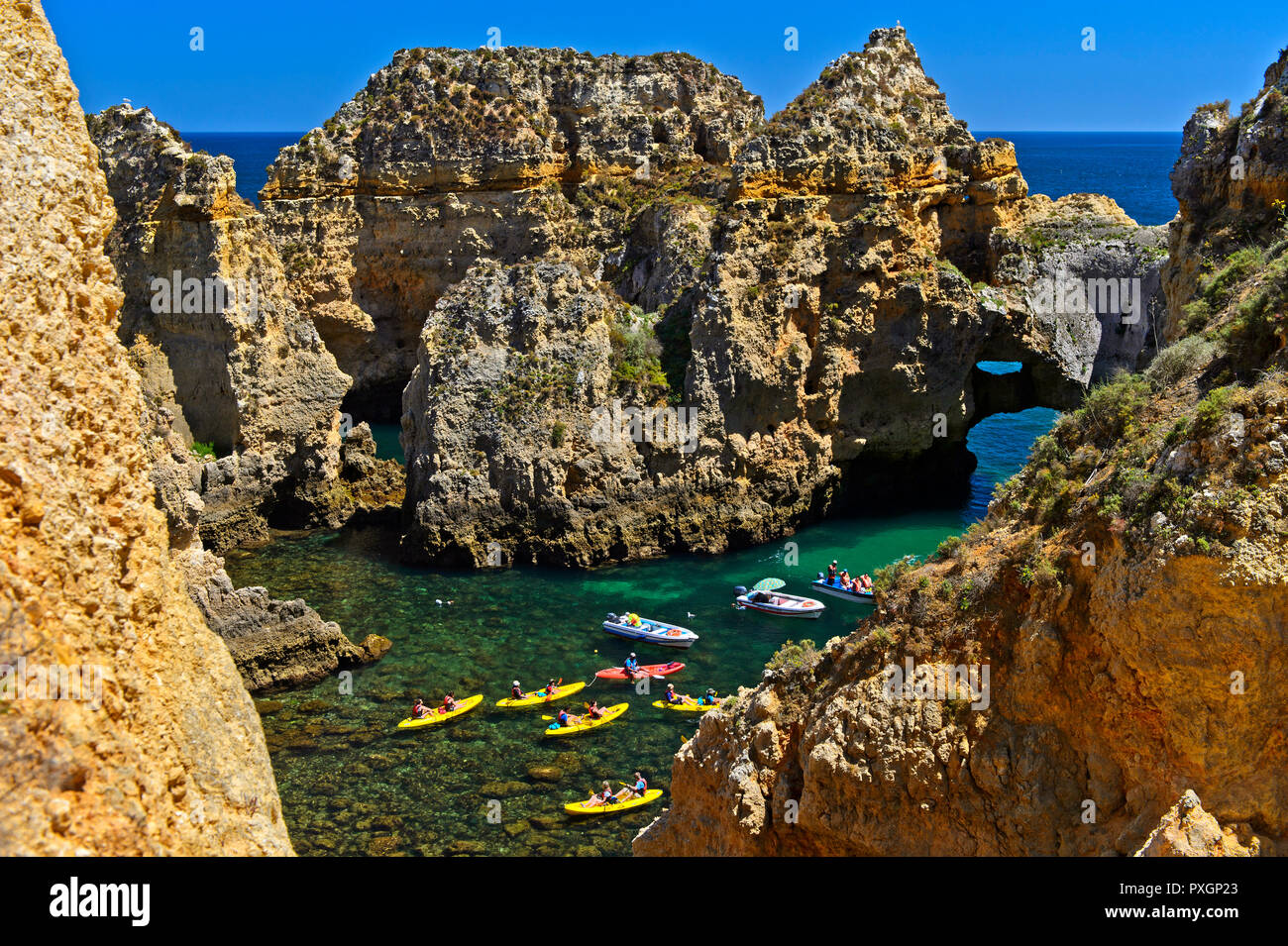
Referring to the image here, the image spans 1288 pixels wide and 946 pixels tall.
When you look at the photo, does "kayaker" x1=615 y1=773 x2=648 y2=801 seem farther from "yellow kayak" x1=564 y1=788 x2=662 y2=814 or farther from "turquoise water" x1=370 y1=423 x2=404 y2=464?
"turquoise water" x1=370 y1=423 x2=404 y2=464

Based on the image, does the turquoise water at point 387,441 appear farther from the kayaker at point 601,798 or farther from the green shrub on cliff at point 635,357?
the kayaker at point 601,798

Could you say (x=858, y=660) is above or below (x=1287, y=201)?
below

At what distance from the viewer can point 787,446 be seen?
140ft

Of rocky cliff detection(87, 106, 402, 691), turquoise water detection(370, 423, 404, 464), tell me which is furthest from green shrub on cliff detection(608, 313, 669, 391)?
turquoise water detection(370, 423, 404, 464)

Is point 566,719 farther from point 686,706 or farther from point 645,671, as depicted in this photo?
point 645,671

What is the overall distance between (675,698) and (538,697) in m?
3.58

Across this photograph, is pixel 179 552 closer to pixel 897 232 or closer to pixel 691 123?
pixel 897 232

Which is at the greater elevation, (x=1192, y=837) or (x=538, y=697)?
(x=1192, y=837)

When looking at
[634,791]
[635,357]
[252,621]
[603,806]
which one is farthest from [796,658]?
[635,357]

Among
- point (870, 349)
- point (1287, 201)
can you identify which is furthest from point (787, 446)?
point (1287, 201)

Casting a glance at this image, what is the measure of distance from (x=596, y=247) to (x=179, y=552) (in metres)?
32.7

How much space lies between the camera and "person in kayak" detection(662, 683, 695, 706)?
29.6 m

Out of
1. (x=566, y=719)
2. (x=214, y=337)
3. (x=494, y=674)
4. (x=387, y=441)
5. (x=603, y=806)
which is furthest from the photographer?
(x=387, y=441)

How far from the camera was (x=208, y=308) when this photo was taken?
4153 cm
